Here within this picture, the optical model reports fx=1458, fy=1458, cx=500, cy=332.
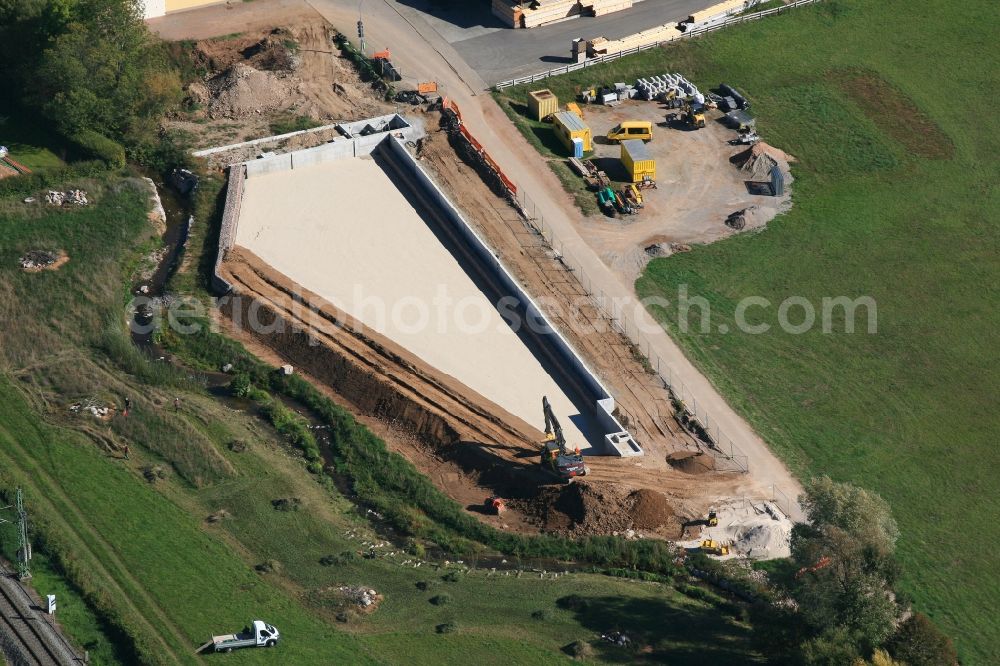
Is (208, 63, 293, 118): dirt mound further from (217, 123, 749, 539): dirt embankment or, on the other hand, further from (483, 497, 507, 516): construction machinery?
(483, 497, 507, 516): construction machinery

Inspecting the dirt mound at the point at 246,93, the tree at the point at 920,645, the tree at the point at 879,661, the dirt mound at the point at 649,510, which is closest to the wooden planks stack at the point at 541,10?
the dirt mound at the point at 246,93

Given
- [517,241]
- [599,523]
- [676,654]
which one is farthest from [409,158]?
[676,654]

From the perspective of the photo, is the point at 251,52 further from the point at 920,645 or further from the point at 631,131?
the point at 920,645

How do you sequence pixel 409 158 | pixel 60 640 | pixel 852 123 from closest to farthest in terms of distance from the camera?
pixel 60 640, pixel 409 158, pixel 852 123

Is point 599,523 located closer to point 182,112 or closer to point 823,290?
point 823,290

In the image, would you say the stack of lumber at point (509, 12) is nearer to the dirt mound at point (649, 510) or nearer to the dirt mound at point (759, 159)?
the dirt mound at point (759, 159)

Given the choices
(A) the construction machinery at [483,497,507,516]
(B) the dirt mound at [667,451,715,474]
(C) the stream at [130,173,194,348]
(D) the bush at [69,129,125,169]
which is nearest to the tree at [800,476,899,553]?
(B) the dirt mound at [667,451,715,474]

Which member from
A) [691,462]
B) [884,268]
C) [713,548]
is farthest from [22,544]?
[884,268]
